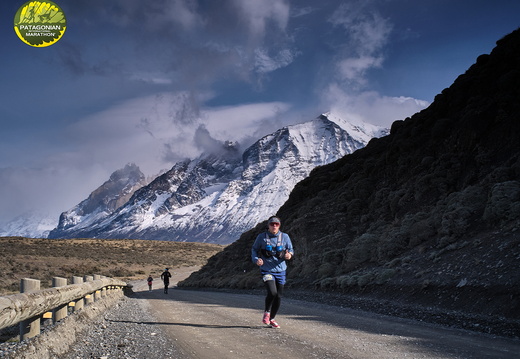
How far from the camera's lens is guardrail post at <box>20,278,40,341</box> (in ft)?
19.3

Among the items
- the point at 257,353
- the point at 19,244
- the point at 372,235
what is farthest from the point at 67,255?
the point at 257,353

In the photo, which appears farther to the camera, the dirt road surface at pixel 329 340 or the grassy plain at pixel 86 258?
the grassy plain at pixel 86 258

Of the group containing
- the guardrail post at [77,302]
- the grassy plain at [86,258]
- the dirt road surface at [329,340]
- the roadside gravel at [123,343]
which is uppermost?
the grassy plain at [86,258]

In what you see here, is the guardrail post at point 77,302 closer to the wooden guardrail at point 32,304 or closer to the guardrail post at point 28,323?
the wooden guardrail at point 32,304

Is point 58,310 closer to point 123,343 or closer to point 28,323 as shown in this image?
point 123,343

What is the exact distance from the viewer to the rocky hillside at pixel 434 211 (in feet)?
44.8

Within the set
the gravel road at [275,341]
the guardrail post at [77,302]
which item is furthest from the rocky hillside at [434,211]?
the guardrail post at [77,302]

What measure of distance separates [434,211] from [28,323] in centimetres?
1861

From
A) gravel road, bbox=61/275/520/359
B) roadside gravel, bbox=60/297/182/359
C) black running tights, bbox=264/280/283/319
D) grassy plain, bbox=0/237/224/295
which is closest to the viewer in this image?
roadside gravel, bbox=60/297/182/359

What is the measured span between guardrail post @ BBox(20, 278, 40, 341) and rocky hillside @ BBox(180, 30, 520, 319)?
31.3ft

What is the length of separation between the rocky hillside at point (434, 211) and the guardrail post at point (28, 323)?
31.3 feet

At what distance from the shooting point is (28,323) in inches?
235

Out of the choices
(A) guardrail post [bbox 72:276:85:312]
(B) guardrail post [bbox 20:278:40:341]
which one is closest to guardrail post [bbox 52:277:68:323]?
(A) guardrail post [bbox 72:276:85:312]

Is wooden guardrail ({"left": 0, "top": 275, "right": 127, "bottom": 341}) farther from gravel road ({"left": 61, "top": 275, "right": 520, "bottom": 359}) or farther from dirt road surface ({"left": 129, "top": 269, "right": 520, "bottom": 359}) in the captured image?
dirt road surface ({"left": 129, "top": 269, "right": 520, "bottom": 359})
